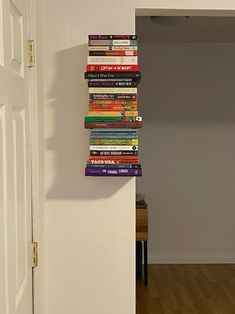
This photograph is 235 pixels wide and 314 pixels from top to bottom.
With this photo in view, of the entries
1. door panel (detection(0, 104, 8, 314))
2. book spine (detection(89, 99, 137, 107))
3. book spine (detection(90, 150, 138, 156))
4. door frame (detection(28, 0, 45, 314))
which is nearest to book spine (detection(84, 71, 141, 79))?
book spine (detection(89, 99, 137, 107))

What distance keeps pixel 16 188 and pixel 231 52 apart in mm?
3940

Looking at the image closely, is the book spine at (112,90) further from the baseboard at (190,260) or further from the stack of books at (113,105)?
the baseboard at (190,260)

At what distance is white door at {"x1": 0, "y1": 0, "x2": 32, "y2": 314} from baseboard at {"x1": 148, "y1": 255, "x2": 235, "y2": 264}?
3299mm

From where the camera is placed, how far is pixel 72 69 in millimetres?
1991

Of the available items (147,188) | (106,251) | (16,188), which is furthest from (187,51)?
(16,188)

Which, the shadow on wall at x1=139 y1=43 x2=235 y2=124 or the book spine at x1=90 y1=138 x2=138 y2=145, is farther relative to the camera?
the shadow on wall at x1=139 y1=43 x2=235 y2=124

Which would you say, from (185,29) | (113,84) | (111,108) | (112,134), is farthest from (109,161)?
(185,29)

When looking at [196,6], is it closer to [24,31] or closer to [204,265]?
[24,31]

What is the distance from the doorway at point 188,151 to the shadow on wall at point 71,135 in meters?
2.85

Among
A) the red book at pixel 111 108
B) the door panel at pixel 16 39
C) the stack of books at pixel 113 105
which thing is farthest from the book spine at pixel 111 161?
the door panel at pixel 16 39

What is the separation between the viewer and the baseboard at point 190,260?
4.89 m

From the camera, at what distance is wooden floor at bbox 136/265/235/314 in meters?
3.66

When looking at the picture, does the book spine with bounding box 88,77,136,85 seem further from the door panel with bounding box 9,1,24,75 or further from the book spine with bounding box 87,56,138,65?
the door panel with bounding box 9,1,24,75

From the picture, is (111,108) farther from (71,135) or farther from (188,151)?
(188,151)
